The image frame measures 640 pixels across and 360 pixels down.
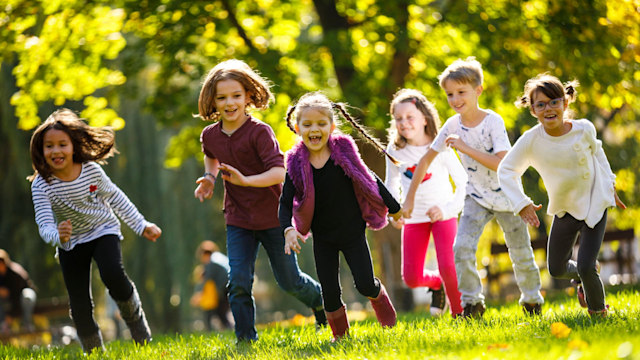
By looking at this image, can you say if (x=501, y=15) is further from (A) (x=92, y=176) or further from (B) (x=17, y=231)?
(B) (x=17, y=231)

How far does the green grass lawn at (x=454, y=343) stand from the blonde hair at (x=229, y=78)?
1808 millimetres

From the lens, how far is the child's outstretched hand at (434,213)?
6262 millimetres

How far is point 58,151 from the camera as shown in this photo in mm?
6090

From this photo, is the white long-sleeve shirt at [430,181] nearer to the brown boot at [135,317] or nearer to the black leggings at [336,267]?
the black leggings at [336,267]

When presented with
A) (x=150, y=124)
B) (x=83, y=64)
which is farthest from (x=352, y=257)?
(x=150, y=124)

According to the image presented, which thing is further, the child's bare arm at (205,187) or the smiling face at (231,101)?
the smiling face at (231,101)

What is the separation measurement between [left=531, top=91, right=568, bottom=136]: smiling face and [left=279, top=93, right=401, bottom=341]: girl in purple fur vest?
1143 mm

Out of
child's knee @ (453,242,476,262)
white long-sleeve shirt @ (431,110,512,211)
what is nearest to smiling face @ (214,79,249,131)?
white long-sleeve shirt @ (431,110,512,211)

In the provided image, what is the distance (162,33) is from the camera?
446 inches

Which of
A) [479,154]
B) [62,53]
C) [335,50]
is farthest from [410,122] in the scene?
[62,53]

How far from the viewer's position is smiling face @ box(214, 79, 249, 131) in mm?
5844

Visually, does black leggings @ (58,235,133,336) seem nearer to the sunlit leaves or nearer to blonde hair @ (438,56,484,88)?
blonde hair @ (438,56,484,88)

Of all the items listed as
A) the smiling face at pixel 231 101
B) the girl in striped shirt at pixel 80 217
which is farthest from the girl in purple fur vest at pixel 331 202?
the girl in striped shirt at pixel 80 217

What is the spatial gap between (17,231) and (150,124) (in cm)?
384
